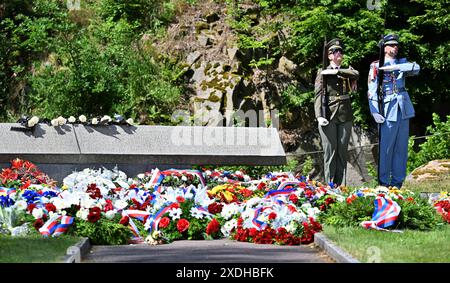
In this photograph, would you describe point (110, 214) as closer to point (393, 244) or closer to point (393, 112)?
point (393, 244)

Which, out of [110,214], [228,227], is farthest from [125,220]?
[228,227]

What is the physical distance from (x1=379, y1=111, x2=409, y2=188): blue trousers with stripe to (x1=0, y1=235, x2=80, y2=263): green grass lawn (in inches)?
230

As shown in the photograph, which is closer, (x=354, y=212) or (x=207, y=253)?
(x=207, y=253)

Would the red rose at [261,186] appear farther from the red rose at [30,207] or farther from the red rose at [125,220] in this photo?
the red rose at [30,207]

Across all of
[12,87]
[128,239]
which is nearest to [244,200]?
[128,239]

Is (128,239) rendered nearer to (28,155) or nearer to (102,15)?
(28,155)

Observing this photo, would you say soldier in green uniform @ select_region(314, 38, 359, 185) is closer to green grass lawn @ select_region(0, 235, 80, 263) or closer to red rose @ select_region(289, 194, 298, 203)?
red rose @ select_region(289, 194, 298, 203)

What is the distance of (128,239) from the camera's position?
881 centimetres

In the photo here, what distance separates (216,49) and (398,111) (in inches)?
375

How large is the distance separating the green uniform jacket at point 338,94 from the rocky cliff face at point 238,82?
7.32 meters

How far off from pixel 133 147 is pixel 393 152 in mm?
4153

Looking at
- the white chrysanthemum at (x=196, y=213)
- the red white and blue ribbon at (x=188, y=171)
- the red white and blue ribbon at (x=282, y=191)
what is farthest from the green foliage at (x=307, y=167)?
the white chrysanthemum at (x=196, y=213)

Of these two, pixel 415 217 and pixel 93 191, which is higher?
pixel 93 191

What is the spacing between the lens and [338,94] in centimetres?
1259
